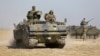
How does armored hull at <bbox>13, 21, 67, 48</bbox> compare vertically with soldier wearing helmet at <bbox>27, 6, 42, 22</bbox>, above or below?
below

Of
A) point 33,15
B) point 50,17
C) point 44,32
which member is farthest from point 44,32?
point 33,15

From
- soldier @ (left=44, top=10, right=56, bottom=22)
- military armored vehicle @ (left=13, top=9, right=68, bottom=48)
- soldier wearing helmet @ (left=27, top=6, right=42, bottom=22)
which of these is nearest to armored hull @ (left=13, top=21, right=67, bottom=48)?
military armored vehicle @ (left=13, top=9, right=68, bottom=48)

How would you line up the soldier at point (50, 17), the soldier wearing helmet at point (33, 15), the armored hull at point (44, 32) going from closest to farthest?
the armored hull at point (44, 32)
the soldier at point (50, 17)
the soldier wearing helmet at point (33, 15)

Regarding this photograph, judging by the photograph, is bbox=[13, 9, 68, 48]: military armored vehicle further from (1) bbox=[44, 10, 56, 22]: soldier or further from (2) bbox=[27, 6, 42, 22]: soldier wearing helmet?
(2) bbox=[27, 6, 42, 22]: soldier wearing helmet

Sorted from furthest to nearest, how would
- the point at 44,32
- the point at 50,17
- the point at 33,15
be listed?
the point at 33,15, the point at 50,17, the point at 44,32

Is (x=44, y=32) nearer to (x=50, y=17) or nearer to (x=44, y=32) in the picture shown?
(x=44, y=32)

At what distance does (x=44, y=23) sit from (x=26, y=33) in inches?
49.5

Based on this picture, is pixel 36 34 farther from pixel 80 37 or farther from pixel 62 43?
pixel 80 37

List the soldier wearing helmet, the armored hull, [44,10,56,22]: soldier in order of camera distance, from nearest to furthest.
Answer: the armored hull
[44,10,56,22]: soldier
the soldier wearing helmet

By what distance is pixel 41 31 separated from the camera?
749 inches

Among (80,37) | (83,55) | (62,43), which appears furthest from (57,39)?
(80,37)

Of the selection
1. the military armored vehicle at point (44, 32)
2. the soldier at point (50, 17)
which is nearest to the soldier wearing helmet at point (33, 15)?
the soldier at point (50, 17)

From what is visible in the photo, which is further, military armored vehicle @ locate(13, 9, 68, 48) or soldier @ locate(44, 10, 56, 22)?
soldier @ locate(44, 10, 56, 22)

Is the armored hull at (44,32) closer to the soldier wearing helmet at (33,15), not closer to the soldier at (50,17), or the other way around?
the soldier at (50,17)
